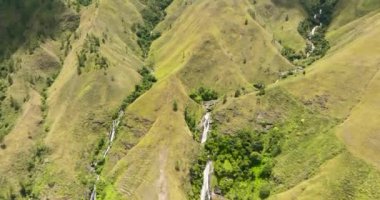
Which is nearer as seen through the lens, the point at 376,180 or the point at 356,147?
the point at 376,180

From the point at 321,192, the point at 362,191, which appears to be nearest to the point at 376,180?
the point at 362,191

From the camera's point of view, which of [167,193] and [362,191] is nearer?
[362,191]

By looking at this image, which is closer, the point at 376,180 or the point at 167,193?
the point at 376,180

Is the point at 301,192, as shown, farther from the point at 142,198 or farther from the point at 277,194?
the point at 142,198

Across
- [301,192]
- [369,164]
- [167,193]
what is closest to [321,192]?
[301,192]

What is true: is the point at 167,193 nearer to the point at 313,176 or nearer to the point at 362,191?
the point at 313,176

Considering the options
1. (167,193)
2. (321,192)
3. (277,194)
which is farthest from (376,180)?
(167,193)

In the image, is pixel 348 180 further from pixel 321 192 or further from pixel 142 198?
pixel 142 198
